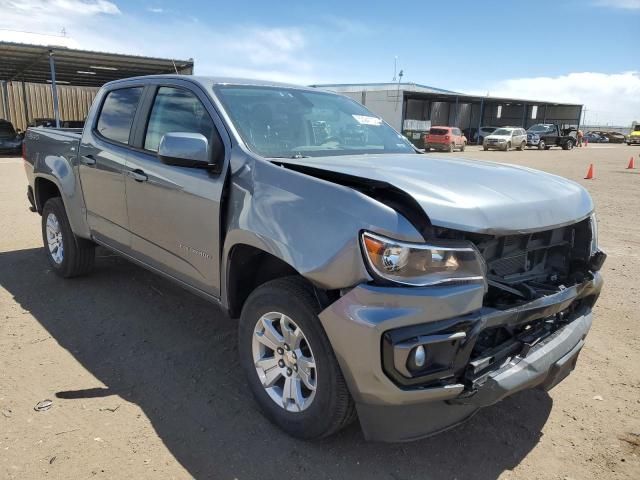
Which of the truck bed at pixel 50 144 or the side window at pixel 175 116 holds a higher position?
the side window at pixel 175 116

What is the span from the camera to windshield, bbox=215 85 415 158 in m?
A: 3.24

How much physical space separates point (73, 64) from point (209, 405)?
25.4 meters

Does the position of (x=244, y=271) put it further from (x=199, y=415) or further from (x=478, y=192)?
(x=478, y=192)

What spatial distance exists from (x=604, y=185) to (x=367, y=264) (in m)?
15.4

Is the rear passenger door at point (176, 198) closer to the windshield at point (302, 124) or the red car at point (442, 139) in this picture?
the windshield at point (302, 124)

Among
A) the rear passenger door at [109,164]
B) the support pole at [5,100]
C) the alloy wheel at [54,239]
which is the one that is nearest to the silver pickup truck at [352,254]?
the rear passenger door at [109,164]

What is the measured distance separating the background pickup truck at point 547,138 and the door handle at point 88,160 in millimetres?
42041

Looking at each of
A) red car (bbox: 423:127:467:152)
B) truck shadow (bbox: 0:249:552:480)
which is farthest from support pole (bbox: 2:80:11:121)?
truck shadow (bbox: 0:249:552:480)

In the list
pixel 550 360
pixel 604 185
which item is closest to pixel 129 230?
pixel 550 360

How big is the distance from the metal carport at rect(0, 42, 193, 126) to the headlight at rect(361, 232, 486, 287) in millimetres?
16099

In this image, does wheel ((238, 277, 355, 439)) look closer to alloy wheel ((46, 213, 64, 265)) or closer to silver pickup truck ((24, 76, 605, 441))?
silver pickup truck ((24, 76, 605, 441))

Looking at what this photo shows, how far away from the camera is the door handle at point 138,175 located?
369 cm

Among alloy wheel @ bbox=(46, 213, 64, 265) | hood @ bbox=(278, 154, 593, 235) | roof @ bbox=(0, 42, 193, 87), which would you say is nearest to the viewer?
hood @ bbox=(278, 154, 593, 235)

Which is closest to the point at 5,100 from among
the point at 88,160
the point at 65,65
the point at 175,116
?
the point at 65,65
